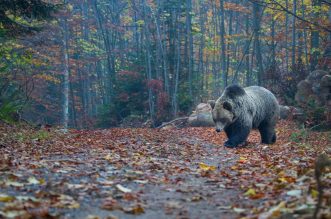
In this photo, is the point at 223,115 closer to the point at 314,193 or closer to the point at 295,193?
the point at 295,193

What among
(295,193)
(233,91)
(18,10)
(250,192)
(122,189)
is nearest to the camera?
(295,193)

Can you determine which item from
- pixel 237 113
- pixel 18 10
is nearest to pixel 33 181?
pixel 237 113

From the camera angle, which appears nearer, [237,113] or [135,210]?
[135,210]

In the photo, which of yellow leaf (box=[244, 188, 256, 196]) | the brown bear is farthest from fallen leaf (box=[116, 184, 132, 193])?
the brown bear

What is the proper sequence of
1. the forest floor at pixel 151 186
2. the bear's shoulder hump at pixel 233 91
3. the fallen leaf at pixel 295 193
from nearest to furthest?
the forest floor at pixel 151 186, the fallen leaf at pixel 295 193, the bear's shoulder hump at pixel 233 91

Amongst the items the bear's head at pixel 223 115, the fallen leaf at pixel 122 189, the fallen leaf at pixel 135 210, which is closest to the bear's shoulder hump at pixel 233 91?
the bear's head at pixel 223 115

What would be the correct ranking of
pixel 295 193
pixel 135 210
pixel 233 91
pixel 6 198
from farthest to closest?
pixel 233 91 < pixel 295 193 < pixel 6 198 < pixel 135 210

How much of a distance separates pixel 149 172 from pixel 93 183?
1437 millimetres

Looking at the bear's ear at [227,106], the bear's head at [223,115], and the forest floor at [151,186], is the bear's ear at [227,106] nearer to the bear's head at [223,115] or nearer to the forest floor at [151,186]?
the bear's head at [223,115]

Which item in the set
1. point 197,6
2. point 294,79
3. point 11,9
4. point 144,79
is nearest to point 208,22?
point 197,6

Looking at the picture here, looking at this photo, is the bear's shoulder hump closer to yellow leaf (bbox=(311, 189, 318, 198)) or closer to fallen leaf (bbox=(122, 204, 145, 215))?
yellow leaf (bbox=(311, 189, 318, 198))

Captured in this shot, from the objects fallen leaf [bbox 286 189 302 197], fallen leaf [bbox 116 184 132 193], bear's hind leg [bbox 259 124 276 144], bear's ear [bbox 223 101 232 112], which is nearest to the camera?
fallen leaf [bbox 286 189 302 197]

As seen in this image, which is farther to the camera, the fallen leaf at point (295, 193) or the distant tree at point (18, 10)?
the distant tree at point (18, 10)

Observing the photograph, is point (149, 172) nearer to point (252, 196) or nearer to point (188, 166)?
point (188, 166)
